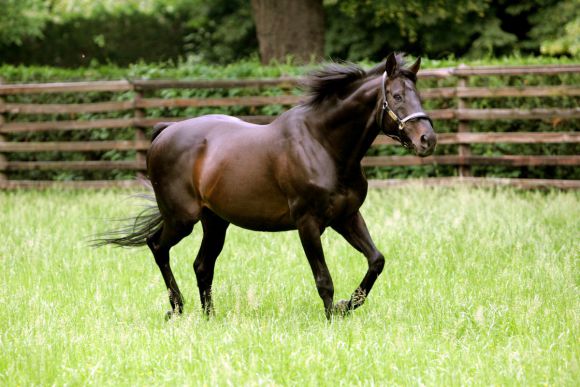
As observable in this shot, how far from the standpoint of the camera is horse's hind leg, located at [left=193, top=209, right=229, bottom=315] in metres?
6.69

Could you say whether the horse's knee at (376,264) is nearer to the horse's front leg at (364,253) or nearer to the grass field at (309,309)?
the horse's front leg at (364,253)

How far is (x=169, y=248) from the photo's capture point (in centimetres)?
675

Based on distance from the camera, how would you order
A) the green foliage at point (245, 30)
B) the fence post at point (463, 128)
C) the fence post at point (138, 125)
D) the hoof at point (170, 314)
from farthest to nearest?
1. the green foliage at point (245, 30)
2. the fence post at point (138, 125)
3. the fence post at point (463, 128)
4. the hoof at point (170, 314)

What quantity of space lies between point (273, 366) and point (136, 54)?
64.5 ft

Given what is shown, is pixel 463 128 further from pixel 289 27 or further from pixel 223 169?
pixel 223 169

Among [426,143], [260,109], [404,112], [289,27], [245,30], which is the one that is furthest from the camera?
[245,30]

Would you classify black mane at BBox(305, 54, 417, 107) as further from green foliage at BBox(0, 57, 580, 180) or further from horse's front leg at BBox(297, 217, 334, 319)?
green foliage at BBox(0, 57, 580, 180)

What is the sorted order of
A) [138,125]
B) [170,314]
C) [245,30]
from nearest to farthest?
[170,314], [138,125], [245,30]

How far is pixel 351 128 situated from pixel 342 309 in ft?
3.92

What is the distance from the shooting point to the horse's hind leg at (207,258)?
669 centimetres

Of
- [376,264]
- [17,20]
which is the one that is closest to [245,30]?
[17,20]

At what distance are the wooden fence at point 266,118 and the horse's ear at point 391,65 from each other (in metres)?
6.64

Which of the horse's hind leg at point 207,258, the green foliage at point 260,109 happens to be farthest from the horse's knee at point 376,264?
the green foliage at point 260,109

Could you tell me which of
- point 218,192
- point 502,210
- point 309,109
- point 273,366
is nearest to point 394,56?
point 309,109
